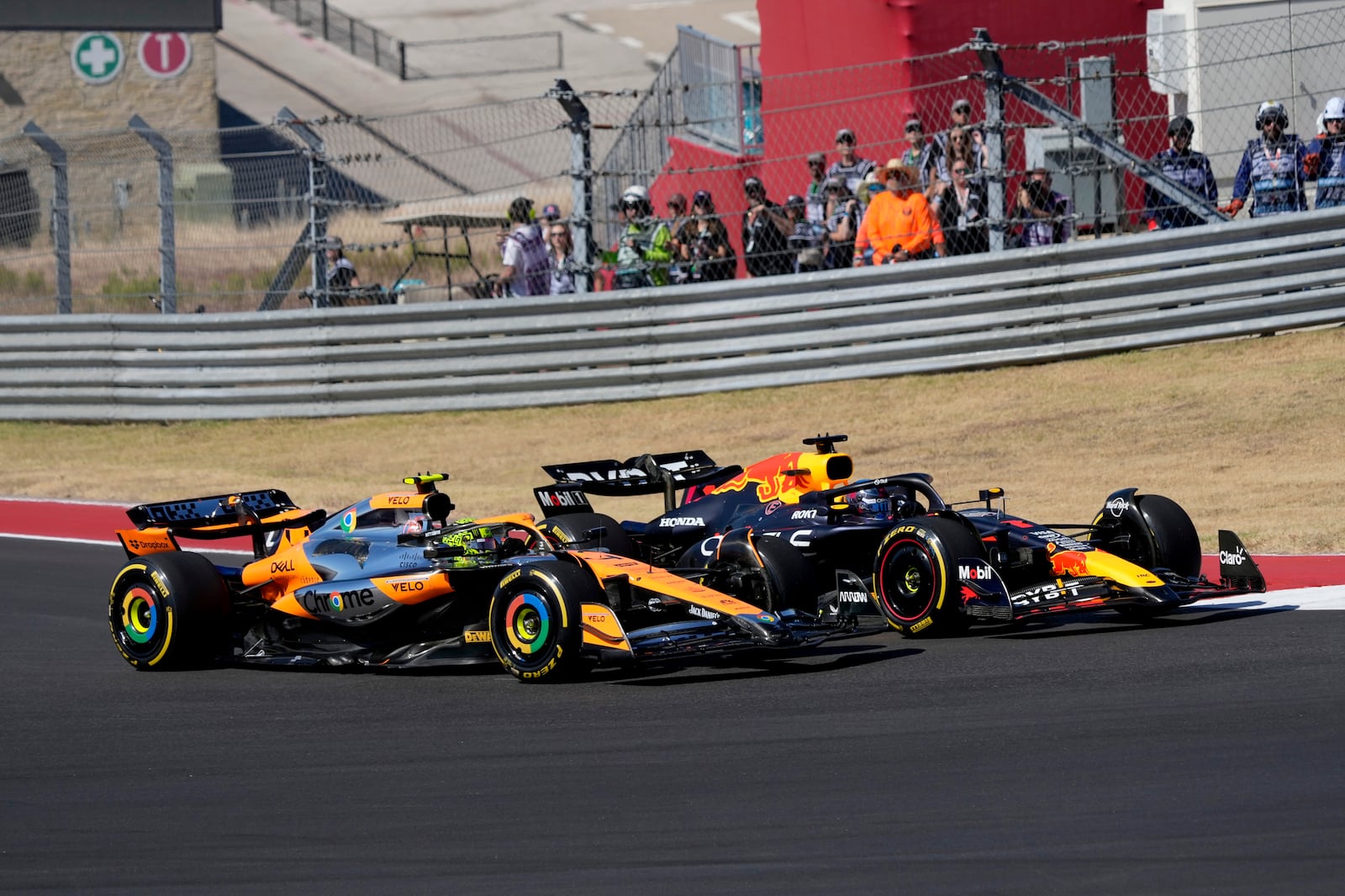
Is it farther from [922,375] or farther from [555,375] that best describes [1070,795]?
[555,375]

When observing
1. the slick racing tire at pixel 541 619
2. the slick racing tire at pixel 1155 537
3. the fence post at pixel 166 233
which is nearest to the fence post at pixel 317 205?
the fence post at pixel 166 233

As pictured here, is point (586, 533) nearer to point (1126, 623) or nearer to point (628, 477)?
point (628, 477)

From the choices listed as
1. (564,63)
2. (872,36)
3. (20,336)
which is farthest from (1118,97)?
(564,63)

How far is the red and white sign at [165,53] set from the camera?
4200 cm

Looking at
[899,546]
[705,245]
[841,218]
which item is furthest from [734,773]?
[705,245]

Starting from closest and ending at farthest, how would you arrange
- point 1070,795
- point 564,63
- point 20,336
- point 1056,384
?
point 1070,795 < point 1056,384 < point 20,336 < point 564,63

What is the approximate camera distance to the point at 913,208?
15.8 metres

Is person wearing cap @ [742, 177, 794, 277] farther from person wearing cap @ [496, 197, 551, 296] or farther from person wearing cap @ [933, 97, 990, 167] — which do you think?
person wearing cap @ [496, 197, 551, 296]

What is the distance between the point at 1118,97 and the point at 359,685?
13.0 metres

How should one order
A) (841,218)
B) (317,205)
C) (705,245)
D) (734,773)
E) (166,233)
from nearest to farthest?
1. (734,773)
2. (841,218)
3. (705,245)
4. (317,205)
5. (166,233)

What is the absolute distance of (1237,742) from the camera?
629 cm

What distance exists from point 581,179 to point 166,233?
395 cm

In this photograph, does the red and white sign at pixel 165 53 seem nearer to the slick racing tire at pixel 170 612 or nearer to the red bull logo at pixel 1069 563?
the slick racing tire at pixel 170 612

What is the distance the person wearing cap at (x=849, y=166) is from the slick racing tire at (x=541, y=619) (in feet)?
28.8
